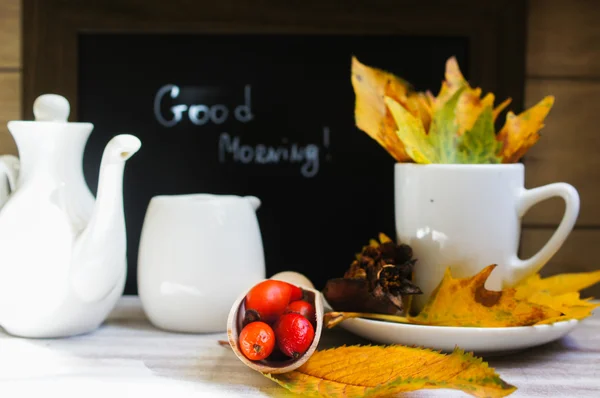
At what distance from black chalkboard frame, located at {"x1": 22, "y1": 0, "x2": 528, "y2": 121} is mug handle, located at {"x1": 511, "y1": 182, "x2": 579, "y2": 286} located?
29 centimetres

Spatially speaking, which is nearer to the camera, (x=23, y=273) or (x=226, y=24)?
(x=23, y=273)

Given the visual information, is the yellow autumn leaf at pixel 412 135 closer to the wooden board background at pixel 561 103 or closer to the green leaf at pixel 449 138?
the green leaf at pixel 449 138

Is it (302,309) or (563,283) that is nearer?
(302,309)

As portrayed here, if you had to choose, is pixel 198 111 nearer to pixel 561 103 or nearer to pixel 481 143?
pixel 481 143

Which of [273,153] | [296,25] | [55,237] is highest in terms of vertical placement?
[296,25]

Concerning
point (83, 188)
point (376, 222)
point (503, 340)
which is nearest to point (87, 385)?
point (83, 188)

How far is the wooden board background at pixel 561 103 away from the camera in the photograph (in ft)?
3.11

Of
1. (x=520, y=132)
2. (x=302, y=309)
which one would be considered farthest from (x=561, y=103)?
(x=302, y=309)

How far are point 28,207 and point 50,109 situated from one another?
0.11 metres

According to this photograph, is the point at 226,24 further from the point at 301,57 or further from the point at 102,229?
the point at 102,229

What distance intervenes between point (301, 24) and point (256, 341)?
21.6 inches

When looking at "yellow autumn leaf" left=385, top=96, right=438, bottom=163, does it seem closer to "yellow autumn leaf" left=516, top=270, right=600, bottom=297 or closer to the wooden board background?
"yellow autumn leaf" left=516, top=270, right=600, bottom=297

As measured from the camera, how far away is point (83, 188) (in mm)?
722

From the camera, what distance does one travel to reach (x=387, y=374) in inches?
20.5
